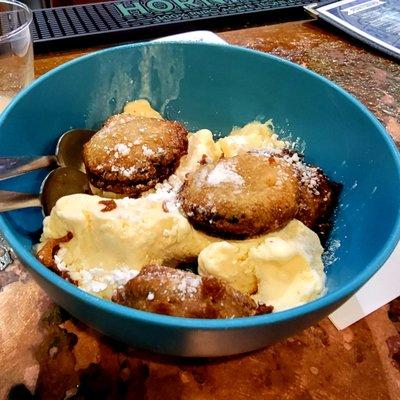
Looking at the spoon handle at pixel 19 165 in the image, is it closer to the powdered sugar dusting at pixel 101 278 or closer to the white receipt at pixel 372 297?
the powdered sugar dusting at pixel 101 278

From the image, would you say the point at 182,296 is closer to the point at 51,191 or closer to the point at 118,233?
A: the point at 118,233

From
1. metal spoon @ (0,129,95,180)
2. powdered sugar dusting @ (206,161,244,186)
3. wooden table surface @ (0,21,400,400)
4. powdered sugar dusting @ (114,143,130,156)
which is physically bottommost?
wooden table surface @ (0,21,400,400)

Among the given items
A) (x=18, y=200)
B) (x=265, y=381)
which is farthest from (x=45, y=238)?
(x=265, y=381)

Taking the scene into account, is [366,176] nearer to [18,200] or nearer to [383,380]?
[383,380]

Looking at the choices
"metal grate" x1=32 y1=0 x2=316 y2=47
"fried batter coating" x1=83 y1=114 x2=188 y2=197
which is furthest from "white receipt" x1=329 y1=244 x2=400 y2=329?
"metal grate" x1=32 y1=0 x2=316 y2=47

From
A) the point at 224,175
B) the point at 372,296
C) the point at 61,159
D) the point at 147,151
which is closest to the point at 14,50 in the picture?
the point at 61,159

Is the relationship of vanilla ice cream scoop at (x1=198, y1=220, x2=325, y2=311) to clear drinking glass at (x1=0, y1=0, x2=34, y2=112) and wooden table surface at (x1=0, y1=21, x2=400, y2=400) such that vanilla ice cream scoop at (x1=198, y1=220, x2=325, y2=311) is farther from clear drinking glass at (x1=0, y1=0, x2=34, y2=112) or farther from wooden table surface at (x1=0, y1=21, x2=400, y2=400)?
clear drinking glass at (x1=0, y1=0, x2=34, y2=112)
